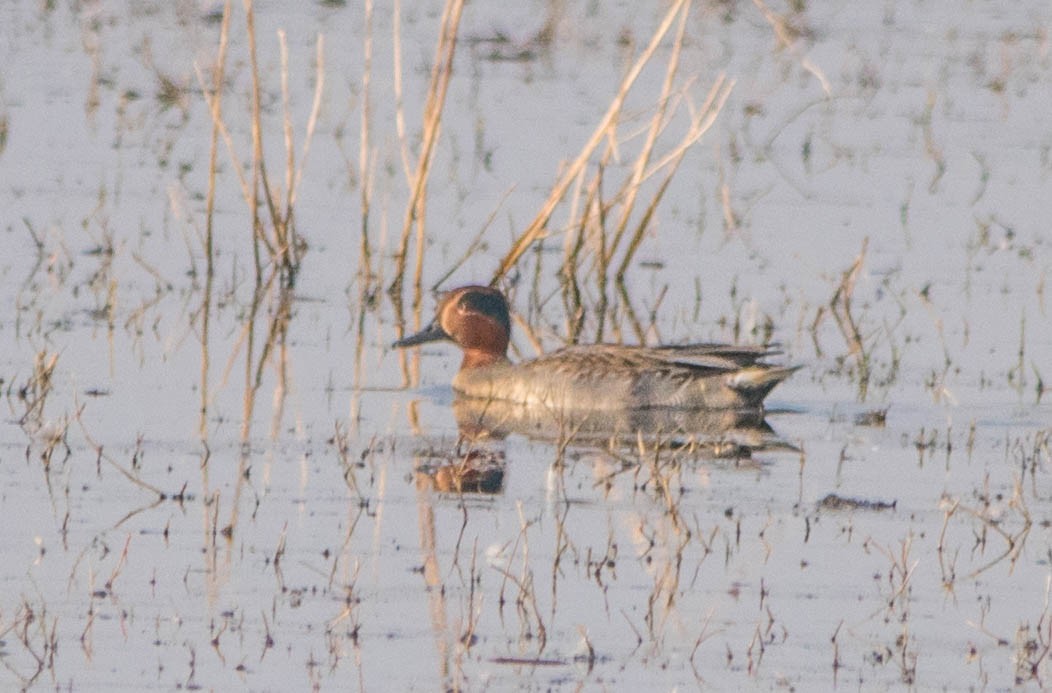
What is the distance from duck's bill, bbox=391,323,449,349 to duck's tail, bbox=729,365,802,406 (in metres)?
1.54

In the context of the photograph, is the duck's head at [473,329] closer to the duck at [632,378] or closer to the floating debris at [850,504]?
the duck at [632,378]

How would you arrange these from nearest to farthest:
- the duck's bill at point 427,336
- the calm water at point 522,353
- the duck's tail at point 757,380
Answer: the calm water at point 522,353 → the duck's tail at point 757,380 → the duck's bill at point 427,336

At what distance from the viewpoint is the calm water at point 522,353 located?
704 cm

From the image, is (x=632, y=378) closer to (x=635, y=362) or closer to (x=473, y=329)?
(x=635, y=362)

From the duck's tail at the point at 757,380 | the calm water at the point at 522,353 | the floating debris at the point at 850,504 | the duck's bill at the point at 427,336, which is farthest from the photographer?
the duck's bill at the point at 427,336

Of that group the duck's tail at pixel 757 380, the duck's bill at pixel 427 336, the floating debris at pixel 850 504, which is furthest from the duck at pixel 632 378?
the floating debris at pixel 850 504

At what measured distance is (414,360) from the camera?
41.3 feet

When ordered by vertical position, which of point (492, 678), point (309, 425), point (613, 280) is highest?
point (613, 280)

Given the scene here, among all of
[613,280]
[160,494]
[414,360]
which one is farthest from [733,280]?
[160,494]

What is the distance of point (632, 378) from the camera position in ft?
37.3

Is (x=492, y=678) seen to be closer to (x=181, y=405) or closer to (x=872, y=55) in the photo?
(x=181, y=405)

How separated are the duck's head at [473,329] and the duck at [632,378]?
272 mm

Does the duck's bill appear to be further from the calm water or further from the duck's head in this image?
the calm water

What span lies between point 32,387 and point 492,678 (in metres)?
4.24
